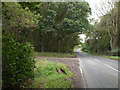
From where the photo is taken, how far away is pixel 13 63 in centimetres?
442

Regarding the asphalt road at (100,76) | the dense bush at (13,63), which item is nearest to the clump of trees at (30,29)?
the dense bush at (13,63)

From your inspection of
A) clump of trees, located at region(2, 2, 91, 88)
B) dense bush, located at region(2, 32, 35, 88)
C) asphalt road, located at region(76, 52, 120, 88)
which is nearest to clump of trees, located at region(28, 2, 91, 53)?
clump of trees, located at region(2, 2, 91, 88)

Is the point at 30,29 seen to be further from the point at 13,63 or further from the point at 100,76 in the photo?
the point at 13,63

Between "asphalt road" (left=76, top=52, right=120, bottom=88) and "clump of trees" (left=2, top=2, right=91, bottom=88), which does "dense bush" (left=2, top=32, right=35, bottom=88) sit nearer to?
"clump of trees" (left=2, top=2, right=91, bottom=88)

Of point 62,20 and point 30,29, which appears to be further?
point 62,20

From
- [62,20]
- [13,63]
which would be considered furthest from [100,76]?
[62,20]

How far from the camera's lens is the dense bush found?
4355 millimetres

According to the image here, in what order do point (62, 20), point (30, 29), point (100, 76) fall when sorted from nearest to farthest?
point (100, 76), point (30, 29), point (62, 20)

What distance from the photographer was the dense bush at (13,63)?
436 centimetres

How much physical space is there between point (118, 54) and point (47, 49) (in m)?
17.2

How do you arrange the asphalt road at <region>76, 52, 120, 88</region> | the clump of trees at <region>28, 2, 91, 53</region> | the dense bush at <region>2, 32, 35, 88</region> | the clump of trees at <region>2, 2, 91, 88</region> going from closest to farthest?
the dense bush at <region>2, 32, 35, 88</region>, the clump of trees at <region>2, 2, 91, 88</region>, the asphalt road at <region>76, 52, 120, 88</region>, the clump of trees at <region>28, 2, 91, 53</region>

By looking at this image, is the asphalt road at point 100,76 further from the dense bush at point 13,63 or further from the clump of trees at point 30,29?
the clump of trees at point 30,29

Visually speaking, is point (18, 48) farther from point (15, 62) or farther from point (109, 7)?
point (109, 7)

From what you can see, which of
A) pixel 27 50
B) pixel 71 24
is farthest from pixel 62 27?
pixel 27 50
